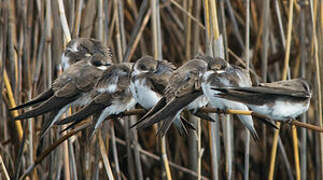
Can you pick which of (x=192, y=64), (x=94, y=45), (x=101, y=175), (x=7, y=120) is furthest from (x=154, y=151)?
(x=192, y=64)

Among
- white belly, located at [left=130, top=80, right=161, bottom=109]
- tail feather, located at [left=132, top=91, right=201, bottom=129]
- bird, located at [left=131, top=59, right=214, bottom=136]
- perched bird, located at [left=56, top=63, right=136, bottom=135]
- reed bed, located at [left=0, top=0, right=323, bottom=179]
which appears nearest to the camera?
tail feather, located at [left=132, top=91, right=201, bottom=129]

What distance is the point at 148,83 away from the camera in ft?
6.52

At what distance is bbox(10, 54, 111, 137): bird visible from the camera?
1.78m

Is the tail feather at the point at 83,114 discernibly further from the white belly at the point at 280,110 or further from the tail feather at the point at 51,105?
the white belly at the point at 280,110

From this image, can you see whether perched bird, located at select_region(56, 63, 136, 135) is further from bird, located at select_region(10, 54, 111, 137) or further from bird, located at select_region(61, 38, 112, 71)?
bird, located at select_region(61, 38, 112, 71)

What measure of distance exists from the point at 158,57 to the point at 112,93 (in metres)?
0.36

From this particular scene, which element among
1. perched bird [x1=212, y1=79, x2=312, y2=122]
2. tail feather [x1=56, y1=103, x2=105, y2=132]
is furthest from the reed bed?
perched bird [x1=212, y1=79, x2=312, y2=122]

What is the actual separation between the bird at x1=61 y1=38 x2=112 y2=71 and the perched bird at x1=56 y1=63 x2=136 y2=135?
0.26 metres

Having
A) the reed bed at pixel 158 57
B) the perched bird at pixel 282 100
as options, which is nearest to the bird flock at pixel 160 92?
the perched bird at pixel 282 100

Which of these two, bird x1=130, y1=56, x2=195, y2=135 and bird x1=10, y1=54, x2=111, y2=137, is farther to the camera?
bird x1=130, y1=56, x2=195, y2=135

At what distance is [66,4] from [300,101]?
1.11 meters

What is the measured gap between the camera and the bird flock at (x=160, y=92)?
5.83 ft

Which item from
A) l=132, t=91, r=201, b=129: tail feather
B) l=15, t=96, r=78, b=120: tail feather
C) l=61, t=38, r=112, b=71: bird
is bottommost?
l=132, t=91, r=201, b=129: tail feather

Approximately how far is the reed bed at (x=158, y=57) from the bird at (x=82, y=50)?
0.16 feet
